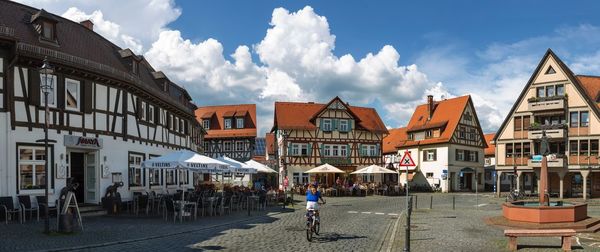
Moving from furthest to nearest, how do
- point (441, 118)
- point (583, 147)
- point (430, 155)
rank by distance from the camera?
point (441, 118) < point (430, 155) < point (583, 147)

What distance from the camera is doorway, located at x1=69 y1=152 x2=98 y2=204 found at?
22.8 m

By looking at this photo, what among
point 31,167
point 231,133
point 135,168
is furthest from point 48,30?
point 231,133

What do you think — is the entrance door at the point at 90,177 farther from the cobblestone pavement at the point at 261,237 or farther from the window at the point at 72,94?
the cobblestone pavement at the point at 261,237

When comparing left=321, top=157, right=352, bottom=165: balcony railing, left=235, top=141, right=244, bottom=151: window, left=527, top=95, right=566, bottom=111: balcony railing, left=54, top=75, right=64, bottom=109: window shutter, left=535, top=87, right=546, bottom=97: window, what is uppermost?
left=535, top=87, right=546, bottom=97: window

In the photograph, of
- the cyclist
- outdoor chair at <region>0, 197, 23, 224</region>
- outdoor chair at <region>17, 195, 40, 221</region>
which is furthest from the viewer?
outdoor chair at <region>17, 195, 40, 221</region>

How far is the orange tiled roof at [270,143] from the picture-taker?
66438mm

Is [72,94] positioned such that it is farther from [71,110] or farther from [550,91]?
[550,91]

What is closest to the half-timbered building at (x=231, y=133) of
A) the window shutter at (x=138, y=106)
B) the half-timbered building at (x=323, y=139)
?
the half-timbered building at (x=323, y=139)

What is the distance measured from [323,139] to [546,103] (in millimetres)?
21117

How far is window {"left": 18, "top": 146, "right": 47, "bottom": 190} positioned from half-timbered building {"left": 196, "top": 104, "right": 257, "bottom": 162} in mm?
41676

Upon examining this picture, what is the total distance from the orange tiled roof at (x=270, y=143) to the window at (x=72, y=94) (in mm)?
44401

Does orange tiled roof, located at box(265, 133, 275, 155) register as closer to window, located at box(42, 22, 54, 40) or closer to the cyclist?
window, located at box(42, 22, 54, 40)

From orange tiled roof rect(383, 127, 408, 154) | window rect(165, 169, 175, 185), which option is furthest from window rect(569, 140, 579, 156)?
window rect(165, 169, 175, 185)

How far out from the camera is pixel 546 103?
46.7m
